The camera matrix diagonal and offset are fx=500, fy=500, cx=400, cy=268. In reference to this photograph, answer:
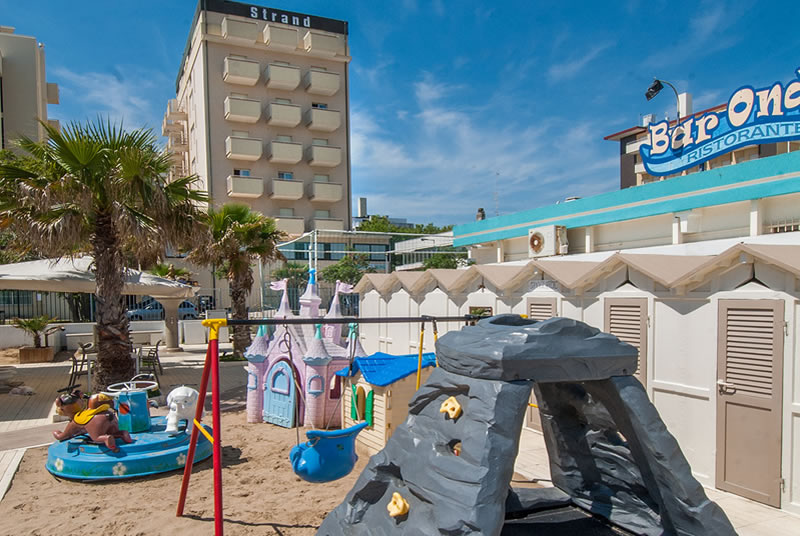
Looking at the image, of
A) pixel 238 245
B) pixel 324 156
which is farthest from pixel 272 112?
pixel 238 245

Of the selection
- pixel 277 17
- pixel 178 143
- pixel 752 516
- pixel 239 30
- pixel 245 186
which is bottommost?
pixel 752 516

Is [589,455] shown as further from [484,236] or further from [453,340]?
[484,236]

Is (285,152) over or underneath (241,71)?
underneath

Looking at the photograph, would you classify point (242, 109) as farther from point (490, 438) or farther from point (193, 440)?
point (490, 438)

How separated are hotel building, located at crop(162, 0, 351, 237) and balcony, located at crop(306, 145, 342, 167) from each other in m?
0.08

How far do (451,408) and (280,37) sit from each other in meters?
38.8

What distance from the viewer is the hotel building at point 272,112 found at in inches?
1387

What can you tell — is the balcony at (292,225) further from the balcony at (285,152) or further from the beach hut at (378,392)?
the beach hut at (378,392)

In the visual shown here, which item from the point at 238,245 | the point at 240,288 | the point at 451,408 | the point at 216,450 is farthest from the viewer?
the point at 240,288

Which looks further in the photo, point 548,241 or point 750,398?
point 548,241

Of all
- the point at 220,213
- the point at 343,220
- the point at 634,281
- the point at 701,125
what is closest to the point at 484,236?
the point at 701,125

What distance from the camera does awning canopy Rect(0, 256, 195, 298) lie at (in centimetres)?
1234

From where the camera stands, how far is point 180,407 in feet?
27.0

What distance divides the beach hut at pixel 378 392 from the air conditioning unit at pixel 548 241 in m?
7.31
